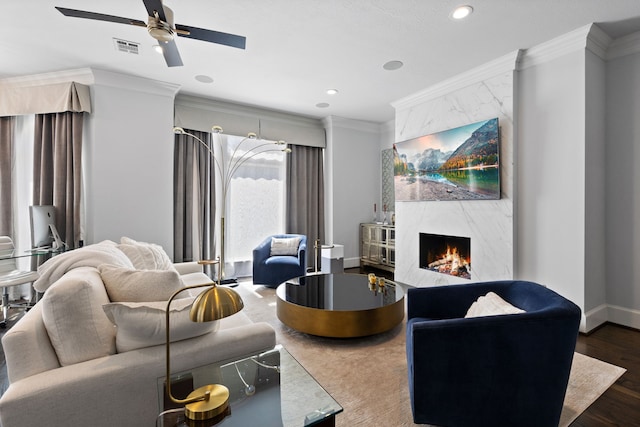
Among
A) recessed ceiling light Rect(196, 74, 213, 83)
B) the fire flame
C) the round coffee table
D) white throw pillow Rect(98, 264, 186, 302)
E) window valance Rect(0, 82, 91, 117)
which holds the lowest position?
the round coffee table

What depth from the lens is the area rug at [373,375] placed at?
5.54ft

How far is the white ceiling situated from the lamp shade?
231 centimetres

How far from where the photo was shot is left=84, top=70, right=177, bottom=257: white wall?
350cm

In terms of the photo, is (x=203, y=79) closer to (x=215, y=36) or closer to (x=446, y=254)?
(x=215, y=36)

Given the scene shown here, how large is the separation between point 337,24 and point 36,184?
12.7 feet

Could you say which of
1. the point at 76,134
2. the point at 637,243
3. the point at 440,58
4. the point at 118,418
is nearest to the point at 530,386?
the point at 118,418

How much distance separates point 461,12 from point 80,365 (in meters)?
3.34

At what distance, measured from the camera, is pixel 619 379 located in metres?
2.02

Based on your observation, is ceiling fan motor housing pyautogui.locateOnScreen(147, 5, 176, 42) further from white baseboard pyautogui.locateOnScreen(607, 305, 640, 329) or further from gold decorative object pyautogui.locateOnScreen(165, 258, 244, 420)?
white baseboard pyautogui.locateOnScreen(607, 305, 640, 329)

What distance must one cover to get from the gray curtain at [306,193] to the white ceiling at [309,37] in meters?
1.52

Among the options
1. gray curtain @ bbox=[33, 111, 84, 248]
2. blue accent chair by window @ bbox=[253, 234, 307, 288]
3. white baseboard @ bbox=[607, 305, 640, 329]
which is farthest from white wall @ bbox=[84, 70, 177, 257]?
white baseboard @ bbox=[607, 305, 640, 329]

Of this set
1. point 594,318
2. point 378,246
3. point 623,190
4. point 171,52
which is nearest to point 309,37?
point 171,52

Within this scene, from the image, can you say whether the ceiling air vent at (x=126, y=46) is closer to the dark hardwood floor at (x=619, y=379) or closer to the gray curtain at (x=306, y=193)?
the gray curtain at (x=306, y=193)

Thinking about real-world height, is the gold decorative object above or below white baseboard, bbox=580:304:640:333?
above
